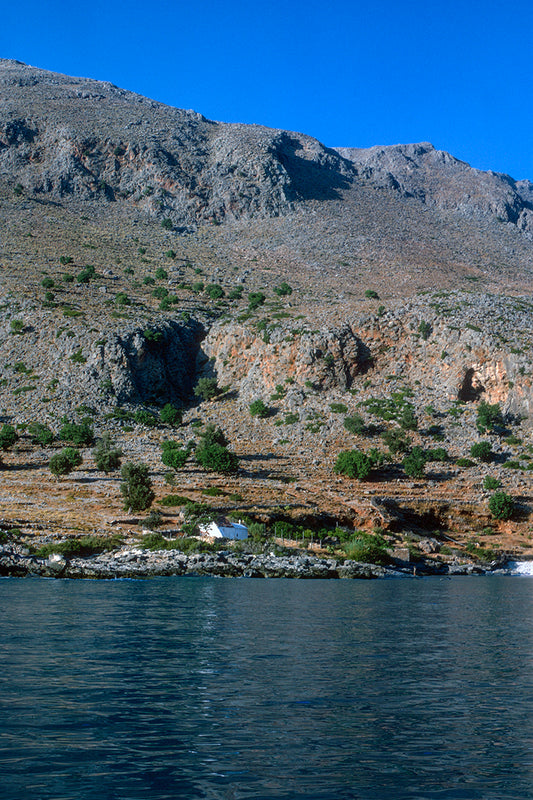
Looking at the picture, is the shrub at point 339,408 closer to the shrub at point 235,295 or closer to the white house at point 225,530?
the white house at point 225,530

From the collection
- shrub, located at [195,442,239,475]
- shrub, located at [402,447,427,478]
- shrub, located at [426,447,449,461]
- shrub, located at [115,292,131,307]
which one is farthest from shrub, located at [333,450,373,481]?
shrub, located at [115,292,131,307]

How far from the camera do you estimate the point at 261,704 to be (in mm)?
11031

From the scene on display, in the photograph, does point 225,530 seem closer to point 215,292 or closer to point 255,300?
point 255,300

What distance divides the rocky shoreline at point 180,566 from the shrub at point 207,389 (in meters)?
33.1

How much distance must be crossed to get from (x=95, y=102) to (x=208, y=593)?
126 m

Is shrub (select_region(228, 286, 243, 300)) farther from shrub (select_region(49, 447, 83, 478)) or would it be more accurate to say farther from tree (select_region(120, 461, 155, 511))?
tree (select_region(120, 461, 155, 511))

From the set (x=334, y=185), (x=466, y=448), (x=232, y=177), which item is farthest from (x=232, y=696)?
(x=334, y=185)

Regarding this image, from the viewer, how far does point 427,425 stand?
215 ft

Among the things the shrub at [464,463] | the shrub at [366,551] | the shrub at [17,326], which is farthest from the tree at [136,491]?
the shrub at [17,326]

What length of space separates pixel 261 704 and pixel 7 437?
5330 cm

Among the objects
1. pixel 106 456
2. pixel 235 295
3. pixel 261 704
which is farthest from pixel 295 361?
pixel 261 704

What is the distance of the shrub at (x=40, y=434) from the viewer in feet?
197

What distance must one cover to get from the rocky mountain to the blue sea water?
26.2 meters

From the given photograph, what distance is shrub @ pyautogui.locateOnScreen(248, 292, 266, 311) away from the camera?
8218 centimetres
